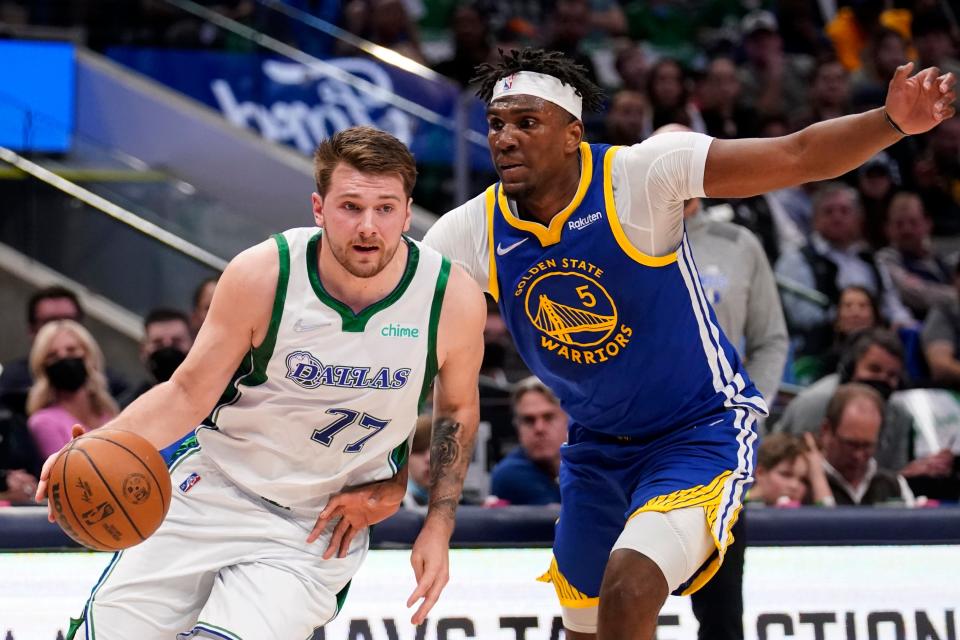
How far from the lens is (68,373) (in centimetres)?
662

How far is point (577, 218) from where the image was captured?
13.5 feet

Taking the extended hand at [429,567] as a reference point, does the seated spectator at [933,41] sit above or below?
above

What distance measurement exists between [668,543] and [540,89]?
145cm

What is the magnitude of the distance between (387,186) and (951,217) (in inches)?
327

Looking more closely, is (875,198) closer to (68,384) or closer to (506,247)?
(68,384)

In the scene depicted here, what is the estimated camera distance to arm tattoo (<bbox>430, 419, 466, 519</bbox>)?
13.3 feet

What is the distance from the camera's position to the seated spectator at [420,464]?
6051mm

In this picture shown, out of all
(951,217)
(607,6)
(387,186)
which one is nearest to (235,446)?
(387,186)

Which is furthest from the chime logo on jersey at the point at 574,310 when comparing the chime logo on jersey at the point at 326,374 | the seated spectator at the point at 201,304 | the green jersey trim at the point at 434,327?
the seated spectator at the point at 201,304

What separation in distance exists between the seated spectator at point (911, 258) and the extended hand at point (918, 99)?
19.3ft

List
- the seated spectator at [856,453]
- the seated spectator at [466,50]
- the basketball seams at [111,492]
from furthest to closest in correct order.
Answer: the seated spectator at [466,50], the seated spectator at [856,453], the basketball seams at [111,492]

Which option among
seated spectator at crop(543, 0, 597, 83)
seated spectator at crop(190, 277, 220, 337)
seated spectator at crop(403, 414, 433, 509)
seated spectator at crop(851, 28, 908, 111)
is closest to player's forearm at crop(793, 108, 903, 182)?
seated spectator at crop(403, 414, 433, 509)

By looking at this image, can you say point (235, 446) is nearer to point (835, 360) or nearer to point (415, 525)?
point (415, 525)

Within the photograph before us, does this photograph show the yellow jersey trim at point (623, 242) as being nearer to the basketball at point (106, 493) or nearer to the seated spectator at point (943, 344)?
the basketball at point (106, 493)
